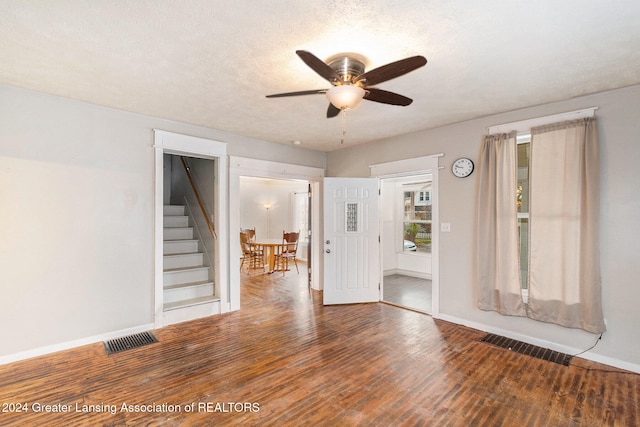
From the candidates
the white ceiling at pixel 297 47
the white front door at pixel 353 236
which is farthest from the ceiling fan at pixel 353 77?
the white front door at pixel 353 236

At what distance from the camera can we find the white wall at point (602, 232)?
2739mm

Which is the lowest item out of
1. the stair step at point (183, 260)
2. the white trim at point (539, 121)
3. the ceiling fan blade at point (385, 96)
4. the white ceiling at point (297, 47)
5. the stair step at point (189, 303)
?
the stair step at point (189, 303)

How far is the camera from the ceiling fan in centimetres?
A: 183

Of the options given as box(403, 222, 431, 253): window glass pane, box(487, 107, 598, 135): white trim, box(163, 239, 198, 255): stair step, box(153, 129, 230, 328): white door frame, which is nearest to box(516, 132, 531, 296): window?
box(487, 107, 598, 135): white trim

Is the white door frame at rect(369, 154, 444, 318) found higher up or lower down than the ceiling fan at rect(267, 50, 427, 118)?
lower down

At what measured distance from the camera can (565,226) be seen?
3.02 m

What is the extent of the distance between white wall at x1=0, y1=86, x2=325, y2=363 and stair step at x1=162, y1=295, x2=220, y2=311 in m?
0.29

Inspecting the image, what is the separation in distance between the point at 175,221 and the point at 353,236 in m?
3.18

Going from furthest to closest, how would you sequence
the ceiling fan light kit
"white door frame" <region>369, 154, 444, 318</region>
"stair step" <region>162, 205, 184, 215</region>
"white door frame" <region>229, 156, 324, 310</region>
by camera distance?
"stair step" <region>162, 205, 184, 215</region>, "white door frame" <region>229, 156, 324, 310</region>, "white door frame" <region>369, 154, 444, 318</region>, the ceiling fan light kit

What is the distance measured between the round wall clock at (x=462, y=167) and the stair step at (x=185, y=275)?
3974 millimetres

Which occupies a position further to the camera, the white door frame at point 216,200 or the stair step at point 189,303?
the stair step at point 189,303

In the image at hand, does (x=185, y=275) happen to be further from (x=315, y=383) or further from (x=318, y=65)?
Answer: (x=318, y=65)

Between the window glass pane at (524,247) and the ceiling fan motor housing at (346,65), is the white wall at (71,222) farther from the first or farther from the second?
the window glass pane at (524,247)

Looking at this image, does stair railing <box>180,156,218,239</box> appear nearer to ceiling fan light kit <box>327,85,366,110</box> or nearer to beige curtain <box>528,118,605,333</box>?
ceiling fan light kit <box>327,85,366,110</box>
